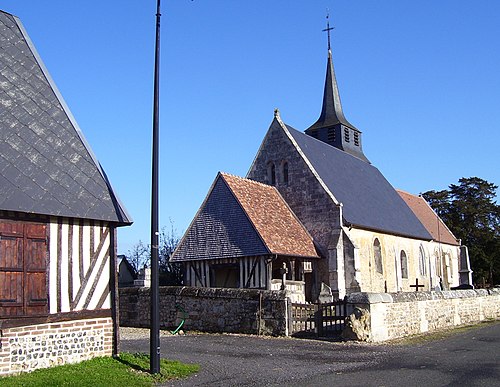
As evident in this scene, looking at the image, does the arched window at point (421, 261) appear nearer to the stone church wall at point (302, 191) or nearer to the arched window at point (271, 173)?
the stone church wall at point (302, 191)

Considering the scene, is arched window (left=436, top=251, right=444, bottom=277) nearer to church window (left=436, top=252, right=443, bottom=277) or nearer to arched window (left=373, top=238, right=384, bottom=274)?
church window (left=436, top=252, right=443, bottom=277)

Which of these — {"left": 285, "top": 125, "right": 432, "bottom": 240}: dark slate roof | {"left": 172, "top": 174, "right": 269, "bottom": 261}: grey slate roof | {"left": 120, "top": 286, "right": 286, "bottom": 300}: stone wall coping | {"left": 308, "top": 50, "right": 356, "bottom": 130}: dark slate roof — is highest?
{"left": 308, "top": 50, "right": 356, "bottom": 130}: dark slate roof

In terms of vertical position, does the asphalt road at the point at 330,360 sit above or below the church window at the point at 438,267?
below

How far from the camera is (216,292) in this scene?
1664 cm

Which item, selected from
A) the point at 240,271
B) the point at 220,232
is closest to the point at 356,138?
the point at 220,232

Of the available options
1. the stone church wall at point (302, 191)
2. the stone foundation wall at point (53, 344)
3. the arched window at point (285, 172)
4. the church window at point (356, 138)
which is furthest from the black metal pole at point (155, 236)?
the church window at point (356, 138)

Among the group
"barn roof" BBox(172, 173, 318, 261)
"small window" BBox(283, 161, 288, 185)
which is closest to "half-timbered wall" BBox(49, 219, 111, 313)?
"barn roof" BBox(172, 173, 318, 261)

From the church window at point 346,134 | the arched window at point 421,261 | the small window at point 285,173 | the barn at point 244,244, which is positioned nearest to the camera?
the barn at point 244,244

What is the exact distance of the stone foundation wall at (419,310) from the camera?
14203 mm

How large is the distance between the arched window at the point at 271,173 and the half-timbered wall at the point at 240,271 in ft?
19.1

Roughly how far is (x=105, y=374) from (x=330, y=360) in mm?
4502

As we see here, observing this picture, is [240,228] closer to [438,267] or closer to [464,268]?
[438,267]

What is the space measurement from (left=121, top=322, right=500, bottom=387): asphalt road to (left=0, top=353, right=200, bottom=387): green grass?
381mm

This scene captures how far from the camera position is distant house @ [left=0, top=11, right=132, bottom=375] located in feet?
29.8
